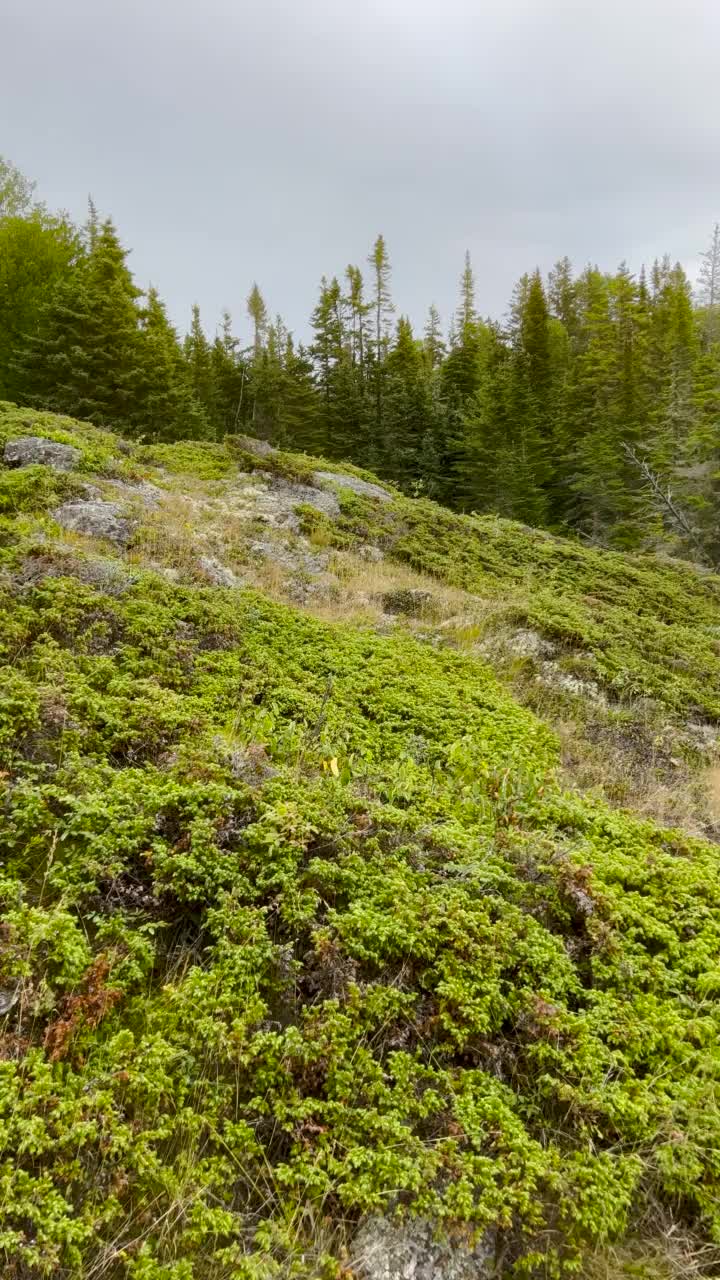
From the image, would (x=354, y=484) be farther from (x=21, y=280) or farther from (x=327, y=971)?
(x=21, y=280)

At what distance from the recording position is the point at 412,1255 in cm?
218

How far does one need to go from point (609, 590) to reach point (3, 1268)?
475 inches

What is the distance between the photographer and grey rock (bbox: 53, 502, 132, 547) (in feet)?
28.1

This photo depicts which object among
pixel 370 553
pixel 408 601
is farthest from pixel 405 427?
pixel 408 601

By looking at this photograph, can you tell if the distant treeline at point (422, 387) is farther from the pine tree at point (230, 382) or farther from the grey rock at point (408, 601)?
the grey rock at point (408, 601)

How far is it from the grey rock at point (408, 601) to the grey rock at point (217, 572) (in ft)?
7.25

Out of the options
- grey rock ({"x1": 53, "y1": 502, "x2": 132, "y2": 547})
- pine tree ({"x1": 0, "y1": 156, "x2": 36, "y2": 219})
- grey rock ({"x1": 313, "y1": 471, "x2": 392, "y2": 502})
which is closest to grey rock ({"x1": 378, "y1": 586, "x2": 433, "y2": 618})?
grey rock ({"x1": 53, "y1": 502, "x2": 132, "y2": 547})

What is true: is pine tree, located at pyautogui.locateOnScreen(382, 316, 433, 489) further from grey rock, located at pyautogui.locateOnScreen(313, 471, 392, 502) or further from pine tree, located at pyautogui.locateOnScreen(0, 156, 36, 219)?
pine tree, located at pyautogui.locateOnScreen(0, 156, 36, 219)

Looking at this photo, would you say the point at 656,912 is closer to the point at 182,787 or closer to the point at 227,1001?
the point at 227,1001

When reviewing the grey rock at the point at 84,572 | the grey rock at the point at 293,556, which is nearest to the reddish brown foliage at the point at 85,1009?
the grey rock at the point at 84,572

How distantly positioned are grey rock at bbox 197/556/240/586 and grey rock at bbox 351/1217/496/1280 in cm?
665

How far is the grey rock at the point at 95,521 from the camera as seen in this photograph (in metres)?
8.56

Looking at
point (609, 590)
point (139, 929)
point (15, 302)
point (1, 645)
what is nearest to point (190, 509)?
point (1, 645)

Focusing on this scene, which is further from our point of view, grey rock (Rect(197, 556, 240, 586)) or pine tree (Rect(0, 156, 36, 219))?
pine tree (Rect(0, 156, 36, 219))
